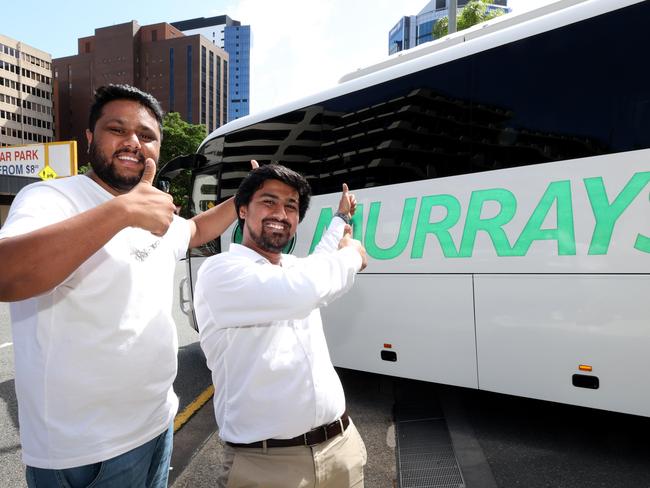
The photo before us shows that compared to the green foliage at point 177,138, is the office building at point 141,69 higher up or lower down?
higher up

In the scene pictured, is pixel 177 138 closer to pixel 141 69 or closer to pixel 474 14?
pixel 474 14

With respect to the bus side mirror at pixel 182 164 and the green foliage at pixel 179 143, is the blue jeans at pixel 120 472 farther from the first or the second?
the green foliage at pixel 179 143

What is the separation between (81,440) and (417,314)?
3.19m

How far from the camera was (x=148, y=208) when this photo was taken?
4.33 ft

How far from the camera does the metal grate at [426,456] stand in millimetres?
3254

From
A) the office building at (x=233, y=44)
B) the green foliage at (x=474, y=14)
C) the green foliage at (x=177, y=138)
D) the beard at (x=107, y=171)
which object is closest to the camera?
the beard at (x=107, y=171)

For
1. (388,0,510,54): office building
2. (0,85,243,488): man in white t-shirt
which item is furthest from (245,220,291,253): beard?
(388,0,510,54): office building

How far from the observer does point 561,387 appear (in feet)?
11.5

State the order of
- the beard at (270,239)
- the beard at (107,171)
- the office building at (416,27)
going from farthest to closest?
the office building at (416,27) < the beard at (270,239) < the beard at (107,171)

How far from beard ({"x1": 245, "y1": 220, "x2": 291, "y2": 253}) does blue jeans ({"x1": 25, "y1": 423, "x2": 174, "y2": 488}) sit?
81 cm

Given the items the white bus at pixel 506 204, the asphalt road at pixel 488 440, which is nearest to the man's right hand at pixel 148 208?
the asphalt road at pixel 488 440

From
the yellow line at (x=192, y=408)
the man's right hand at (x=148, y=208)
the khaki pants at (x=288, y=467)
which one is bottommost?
the yellow line at (x=192, y=408)

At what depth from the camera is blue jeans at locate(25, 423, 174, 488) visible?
1.47m

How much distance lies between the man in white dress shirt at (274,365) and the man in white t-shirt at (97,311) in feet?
0.70
